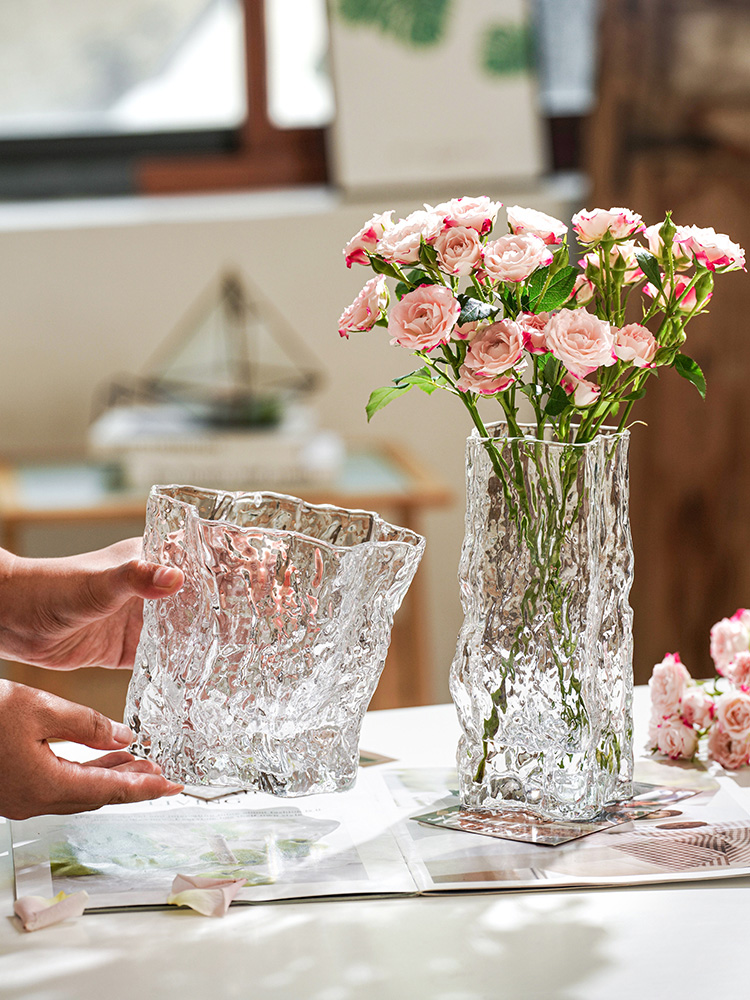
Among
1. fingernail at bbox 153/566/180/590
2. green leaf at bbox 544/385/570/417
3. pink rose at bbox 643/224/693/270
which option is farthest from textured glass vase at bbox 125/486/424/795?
pink rose at bbox 643/224/693/270

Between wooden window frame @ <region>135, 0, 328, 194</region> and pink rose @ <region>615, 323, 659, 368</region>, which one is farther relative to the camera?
wooden window frame @ <region>135, 0, 328, 194</region>

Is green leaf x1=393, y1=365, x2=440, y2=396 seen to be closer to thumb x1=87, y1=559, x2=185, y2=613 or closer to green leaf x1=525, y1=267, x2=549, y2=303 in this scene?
green leaf x1=525, y1=267, x2=549, y2=303

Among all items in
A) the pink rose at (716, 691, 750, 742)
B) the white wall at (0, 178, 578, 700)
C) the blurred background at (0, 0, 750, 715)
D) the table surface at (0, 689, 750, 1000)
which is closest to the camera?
the table surface at (0, 689, 750, 1000)

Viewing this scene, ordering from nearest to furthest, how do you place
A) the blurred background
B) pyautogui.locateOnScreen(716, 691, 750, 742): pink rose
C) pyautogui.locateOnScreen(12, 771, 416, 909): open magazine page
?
pyautogui.locateOnScreen(12, 771, 416, 909): open magazine page < pyautogui.locateOnScreen(716, 691, 750, 742): pink rose < the blurred background

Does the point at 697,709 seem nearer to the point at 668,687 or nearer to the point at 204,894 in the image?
the point at 668,687

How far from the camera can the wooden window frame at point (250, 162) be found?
2.35 meters

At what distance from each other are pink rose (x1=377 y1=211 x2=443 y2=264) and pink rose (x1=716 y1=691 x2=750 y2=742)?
393 millimetres

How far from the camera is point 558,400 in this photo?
2.45 ft

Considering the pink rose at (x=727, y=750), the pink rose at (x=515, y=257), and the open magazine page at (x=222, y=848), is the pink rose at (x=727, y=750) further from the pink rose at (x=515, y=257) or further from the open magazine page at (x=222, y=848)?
the pink rose at (x=515, y=257)

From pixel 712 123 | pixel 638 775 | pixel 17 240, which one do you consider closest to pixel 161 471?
pixel 17 240

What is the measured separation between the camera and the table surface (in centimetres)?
59

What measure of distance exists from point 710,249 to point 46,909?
53 cm

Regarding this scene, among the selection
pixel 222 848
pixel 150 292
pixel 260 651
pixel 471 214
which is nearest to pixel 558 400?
pixel 471 214

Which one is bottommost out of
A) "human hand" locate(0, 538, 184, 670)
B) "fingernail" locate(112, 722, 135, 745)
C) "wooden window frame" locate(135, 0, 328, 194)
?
"fingernail" locate(112, 722, 135, 745)
